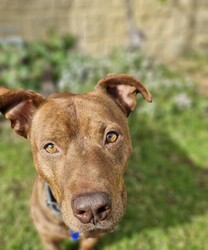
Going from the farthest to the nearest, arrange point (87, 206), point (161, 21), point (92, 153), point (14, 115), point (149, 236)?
Answer: point (161, 21), point (149, 236), point (14, 115), point (92, 153), point (87, 206)

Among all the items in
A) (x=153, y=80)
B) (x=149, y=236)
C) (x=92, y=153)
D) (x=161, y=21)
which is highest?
(x=92, y=153)

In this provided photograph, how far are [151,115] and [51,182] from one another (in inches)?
138

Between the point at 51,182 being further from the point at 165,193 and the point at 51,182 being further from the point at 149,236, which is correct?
the point at 165,193

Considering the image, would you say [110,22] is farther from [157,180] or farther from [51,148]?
[51,148]

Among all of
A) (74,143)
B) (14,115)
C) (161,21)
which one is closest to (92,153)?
(74,143)

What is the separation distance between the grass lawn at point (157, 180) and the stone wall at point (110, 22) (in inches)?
43.9

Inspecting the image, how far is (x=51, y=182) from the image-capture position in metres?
3.53

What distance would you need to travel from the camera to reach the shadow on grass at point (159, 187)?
514 centimetres

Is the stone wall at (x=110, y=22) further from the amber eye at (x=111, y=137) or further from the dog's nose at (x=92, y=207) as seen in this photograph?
the dog's nose at (x=92, y=207)

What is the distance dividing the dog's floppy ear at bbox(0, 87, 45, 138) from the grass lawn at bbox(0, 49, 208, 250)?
5.16 ft

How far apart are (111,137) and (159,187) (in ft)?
7.44

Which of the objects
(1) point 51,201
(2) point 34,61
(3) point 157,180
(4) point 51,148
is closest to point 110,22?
(2) point 34,61

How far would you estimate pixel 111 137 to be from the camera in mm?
3570

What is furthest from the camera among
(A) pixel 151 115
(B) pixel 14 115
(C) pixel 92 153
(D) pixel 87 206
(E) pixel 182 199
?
(A) pixel 151 115
